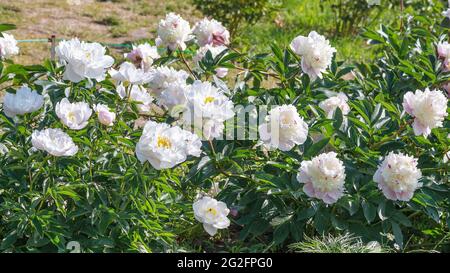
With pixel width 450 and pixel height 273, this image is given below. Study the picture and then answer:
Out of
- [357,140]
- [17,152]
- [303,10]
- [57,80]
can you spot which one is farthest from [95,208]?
[303,10]

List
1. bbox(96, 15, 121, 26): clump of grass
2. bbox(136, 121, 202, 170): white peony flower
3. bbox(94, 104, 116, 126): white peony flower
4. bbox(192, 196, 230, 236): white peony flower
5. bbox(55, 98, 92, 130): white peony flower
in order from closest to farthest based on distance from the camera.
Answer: bbox(136, 121, 202, 170): white peony flower
bbox(55, 98, 92, 130): white peony flower
bbox(94, 104, 116, 126): white peony flower
bbox(192, 196, 230, 236): white peony flower
bbox(96, 15, 121, 26): clump of grass

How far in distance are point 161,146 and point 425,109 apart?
92cm

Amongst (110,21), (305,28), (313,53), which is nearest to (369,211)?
(313,53)

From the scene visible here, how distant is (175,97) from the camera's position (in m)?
3.07

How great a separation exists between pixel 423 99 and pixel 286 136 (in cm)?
48

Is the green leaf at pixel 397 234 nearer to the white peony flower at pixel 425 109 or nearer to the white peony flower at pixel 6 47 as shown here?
the white peony flower at pixel 425 109

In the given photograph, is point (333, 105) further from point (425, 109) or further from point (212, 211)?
point (212, 211)

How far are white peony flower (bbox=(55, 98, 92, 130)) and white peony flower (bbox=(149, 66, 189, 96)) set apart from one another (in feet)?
1.67

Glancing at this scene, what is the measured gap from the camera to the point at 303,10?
24.0 ft

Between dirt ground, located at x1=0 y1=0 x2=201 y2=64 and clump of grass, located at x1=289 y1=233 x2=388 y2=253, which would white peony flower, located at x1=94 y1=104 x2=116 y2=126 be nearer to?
clump of grass, located at x1=289 y1=233 x2=388 y2=253

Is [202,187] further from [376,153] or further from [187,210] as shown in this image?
[376,153]

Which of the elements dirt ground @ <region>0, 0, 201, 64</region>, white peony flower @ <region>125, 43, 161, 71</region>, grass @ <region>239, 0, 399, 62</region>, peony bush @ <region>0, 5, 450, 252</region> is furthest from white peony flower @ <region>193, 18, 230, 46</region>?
dirt ground @ <region>0, 0, 201, 64</region>

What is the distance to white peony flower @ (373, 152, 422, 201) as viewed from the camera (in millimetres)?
2910

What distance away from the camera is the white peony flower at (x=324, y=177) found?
2883mm
